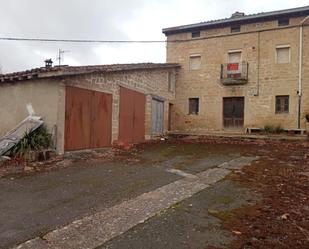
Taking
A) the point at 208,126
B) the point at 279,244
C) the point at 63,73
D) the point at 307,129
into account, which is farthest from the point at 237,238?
the point at 208,126

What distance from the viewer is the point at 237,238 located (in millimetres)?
4316

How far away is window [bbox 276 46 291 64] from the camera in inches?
766

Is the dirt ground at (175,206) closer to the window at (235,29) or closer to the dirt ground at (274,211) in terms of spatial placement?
the dirt ground at (274,211)

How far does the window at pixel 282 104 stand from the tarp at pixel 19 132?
14260mm

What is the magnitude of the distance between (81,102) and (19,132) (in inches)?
90.2

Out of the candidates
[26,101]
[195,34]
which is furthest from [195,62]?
[26,101]

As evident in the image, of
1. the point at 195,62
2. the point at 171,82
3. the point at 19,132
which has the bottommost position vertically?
the point at 19,132

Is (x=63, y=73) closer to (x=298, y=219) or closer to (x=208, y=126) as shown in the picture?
(x=298, y=219)

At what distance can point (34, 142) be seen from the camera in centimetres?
1014

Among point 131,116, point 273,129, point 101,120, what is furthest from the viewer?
point 273,129

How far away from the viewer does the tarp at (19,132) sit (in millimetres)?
9641

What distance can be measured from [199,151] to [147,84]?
17.1 feet

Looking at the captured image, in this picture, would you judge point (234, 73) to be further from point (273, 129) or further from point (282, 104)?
point (273, 129)

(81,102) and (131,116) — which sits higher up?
(81,102)
